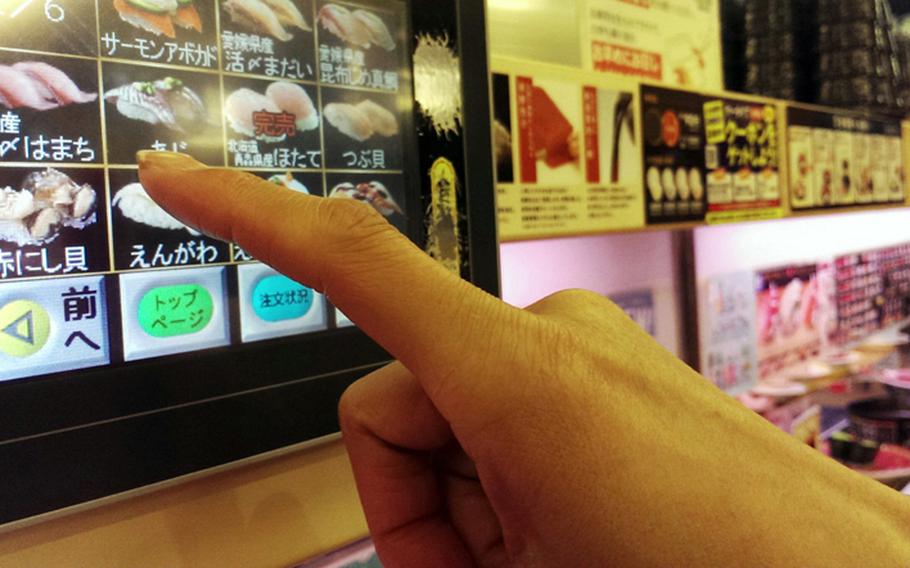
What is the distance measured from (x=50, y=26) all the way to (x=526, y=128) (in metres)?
0.66

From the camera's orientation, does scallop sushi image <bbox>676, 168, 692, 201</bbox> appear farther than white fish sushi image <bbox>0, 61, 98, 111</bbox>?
Yes

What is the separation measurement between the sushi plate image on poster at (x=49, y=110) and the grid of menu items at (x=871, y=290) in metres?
2.24

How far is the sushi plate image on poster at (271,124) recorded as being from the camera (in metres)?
0.68

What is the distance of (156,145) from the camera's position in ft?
2.07

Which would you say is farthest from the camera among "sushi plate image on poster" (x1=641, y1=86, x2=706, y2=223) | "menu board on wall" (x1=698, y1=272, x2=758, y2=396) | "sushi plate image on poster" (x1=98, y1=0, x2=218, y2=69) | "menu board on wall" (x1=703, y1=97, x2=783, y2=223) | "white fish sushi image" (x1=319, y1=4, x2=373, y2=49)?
"menu board on wall" (x1=698, y1=272, x2=758, y2=396)

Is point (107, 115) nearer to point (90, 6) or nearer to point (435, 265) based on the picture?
point (90, 6)

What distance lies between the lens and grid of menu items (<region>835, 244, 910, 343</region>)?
7.61 ft

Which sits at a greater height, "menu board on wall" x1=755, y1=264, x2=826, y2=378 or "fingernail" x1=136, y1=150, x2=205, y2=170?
"fingernail" x1=136, y1=150, x2=205, y2=170

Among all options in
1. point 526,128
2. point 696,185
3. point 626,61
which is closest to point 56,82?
point 526,128

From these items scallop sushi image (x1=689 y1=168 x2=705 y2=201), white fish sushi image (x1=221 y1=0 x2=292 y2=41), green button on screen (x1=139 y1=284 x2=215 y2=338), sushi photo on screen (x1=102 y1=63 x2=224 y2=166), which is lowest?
green button on screen (x1=139 y1=284 x2=215 y2=338)

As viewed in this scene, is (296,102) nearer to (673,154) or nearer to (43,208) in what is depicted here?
(43,208)

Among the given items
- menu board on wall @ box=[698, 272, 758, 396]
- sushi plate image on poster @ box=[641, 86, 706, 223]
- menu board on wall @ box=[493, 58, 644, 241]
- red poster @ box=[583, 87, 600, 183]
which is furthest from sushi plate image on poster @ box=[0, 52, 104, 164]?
menu board on wall @ box=[698, 272, 758, 396]

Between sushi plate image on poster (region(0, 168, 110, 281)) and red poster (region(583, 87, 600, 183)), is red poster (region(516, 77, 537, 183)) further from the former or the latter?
sushi plate image on poster (region(0, 168, 110, 281))

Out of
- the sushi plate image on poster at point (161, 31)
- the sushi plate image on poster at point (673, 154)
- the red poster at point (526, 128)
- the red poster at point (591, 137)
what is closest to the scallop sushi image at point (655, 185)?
the sushi plate image on poster at point (673, 154)
